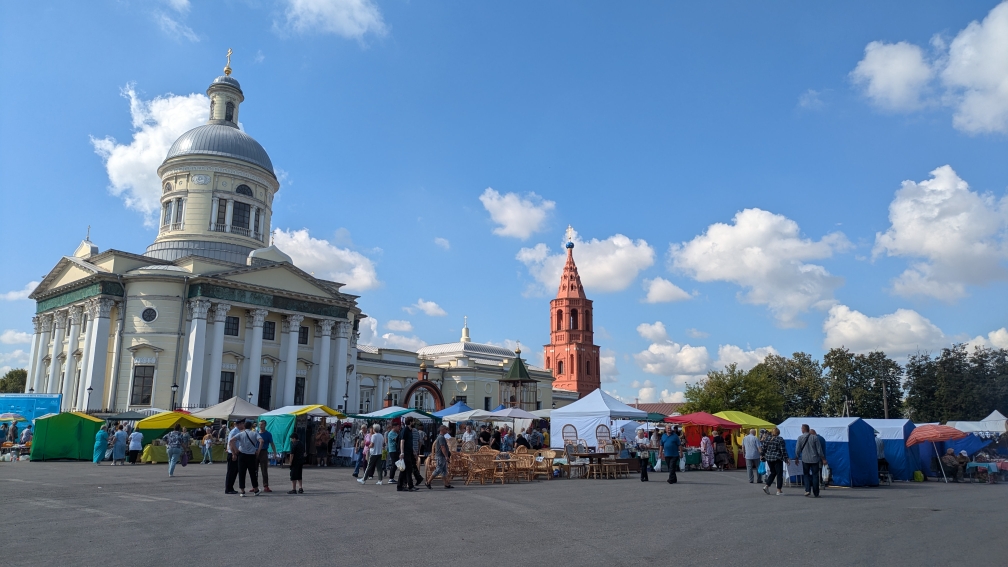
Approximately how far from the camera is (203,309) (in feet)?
131

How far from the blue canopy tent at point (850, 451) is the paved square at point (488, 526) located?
103 centimetres

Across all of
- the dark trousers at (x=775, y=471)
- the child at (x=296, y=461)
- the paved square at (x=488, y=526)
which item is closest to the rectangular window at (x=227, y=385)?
the paved square at (x=488, y=526)

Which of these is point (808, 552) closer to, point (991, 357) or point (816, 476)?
point (816, 476)

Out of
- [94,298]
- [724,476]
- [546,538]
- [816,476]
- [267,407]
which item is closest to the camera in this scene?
[546,538]

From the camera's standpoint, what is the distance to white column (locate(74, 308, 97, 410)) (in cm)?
3919

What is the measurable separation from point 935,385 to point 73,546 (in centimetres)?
6591

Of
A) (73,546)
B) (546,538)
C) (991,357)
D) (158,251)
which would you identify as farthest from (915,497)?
(991,357)

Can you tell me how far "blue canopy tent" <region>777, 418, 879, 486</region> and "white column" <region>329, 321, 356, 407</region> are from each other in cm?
3286

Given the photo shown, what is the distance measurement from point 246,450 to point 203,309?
2776 cm

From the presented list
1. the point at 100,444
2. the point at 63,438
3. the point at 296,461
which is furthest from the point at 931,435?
the point at 63,438

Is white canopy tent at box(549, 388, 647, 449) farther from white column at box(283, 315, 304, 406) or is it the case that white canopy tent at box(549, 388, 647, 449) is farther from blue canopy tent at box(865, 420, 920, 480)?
white column at box(283, 315, 304, 406)

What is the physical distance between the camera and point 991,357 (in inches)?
2233

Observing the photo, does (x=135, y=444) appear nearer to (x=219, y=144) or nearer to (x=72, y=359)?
(x=72, y=359)

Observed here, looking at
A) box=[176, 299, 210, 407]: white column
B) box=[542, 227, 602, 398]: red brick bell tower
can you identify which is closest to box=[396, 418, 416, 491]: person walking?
box=[176, 299, 210, 407]: white column
